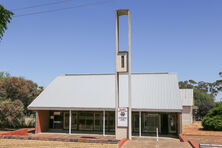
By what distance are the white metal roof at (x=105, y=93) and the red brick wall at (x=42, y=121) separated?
1096 millimetres

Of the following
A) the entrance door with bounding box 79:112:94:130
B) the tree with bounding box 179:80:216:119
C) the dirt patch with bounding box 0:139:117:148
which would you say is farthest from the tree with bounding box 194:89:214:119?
the dirt patch with bounding box 0:139:117:148

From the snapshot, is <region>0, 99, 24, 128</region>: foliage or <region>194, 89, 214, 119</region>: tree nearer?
<region>0, 99, 24, 128</region>: foliage

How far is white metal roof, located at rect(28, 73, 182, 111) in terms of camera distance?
23172 millimetres

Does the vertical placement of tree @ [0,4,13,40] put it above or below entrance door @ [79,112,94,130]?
above

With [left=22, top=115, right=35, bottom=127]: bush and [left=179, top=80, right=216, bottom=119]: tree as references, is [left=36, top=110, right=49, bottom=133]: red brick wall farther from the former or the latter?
[left=179, top=80, right=216, bottom=119]: tree

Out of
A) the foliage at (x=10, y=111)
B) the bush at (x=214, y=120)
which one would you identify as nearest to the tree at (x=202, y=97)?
the bush at (x=214, y=120)

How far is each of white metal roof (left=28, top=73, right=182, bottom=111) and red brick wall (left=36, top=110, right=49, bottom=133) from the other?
3.60 ft

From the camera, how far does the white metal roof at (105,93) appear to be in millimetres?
→ 23172

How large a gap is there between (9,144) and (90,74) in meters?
15.4

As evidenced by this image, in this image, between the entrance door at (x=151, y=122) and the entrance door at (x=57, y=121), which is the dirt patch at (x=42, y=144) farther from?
the entrance door at (x=57, y=121)

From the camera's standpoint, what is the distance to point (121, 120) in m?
18.5

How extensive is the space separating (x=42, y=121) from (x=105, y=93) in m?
6.88

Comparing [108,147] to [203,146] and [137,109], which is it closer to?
[203,146]

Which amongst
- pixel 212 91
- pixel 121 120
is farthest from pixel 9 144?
pixel 212 91
